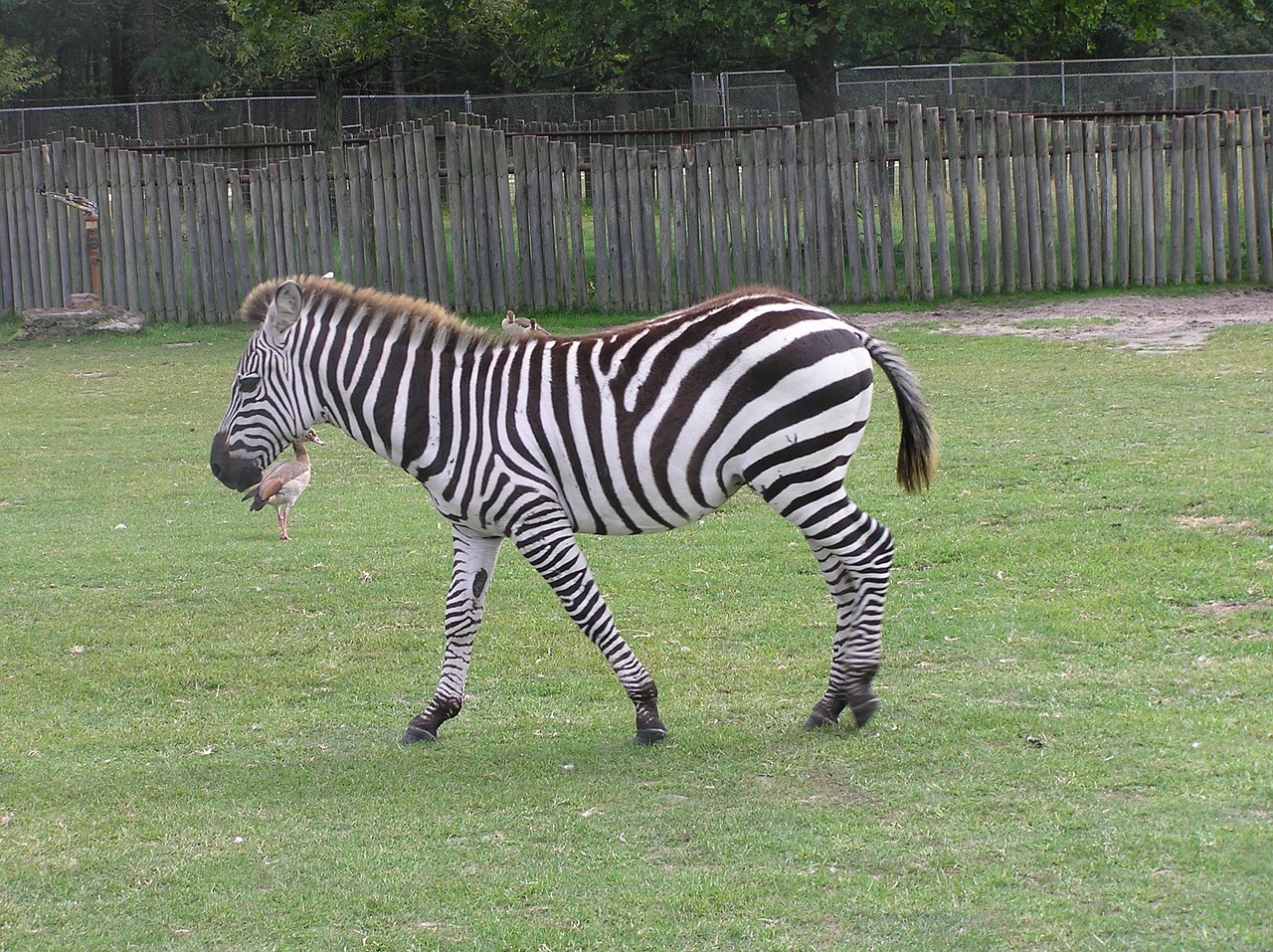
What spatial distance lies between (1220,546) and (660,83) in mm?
33097

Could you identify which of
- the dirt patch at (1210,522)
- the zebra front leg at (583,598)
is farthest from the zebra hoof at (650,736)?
the dirt patch at (1210,522)

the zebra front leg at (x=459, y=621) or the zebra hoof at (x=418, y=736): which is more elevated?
the zebra front leg at (x=459, y=621)

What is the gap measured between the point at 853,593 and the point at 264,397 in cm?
278

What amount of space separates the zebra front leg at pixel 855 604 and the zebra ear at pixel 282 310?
8.24 feet

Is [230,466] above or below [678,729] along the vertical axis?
above

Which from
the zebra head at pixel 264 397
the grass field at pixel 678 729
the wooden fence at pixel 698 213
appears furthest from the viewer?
the wooden fence at pixel 698 213

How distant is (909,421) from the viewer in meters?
6.30

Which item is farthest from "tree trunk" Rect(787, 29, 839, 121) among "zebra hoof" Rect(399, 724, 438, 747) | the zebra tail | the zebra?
"zebra hoof" Rect(399, 724, 438, 747)

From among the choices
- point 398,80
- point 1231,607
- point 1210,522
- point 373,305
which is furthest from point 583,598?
point 398,80

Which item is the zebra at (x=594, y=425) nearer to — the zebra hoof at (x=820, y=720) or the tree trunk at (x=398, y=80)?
the zebra hoof at (x=820, y=720)

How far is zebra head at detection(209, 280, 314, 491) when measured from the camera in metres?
6.29

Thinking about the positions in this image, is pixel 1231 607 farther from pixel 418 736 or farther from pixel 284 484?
pixel 284 484

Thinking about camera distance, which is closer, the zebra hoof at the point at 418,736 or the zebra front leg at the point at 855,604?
the zebra front leg at the point at 855,604

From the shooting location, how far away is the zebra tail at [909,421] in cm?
618
